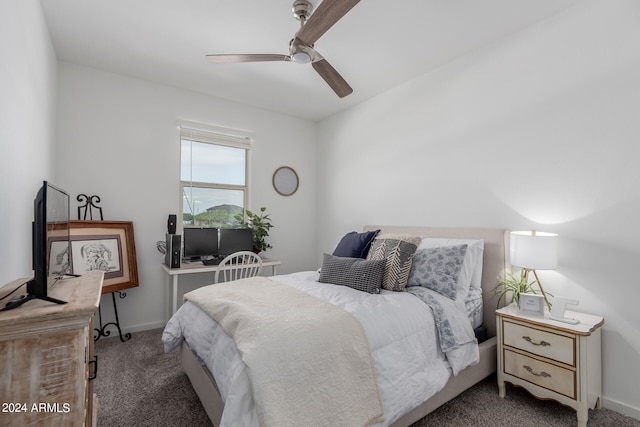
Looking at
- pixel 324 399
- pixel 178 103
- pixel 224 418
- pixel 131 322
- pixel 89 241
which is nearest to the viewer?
pixel 224 418

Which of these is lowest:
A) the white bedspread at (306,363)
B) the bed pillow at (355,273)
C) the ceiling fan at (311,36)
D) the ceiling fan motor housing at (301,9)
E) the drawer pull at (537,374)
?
the drawer pull at (537,374)

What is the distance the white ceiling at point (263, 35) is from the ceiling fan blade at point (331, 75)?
1.23ft

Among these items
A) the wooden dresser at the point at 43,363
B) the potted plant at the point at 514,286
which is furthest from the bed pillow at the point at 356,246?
the wooden dresser at the point at 43,363

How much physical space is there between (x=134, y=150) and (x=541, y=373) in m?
3.98

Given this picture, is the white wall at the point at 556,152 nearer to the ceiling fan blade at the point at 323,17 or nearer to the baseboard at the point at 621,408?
the baseboard at the point at 621,408

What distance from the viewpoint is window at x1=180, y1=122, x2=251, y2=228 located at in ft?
11.5

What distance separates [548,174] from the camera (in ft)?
7.13

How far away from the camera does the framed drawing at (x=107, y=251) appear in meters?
2.71

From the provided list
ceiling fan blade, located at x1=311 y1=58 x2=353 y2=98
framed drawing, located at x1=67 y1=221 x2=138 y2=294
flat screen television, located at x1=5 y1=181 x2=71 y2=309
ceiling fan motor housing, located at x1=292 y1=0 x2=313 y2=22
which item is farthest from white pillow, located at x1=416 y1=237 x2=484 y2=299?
framed drawing, located at x1=67 y1=221 x2=138 y2=294

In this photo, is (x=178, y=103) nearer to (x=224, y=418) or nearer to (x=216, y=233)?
(x=216, y=233)

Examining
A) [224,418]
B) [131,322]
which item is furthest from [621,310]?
[131,322]

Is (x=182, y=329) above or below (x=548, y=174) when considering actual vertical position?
below

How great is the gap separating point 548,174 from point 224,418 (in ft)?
8.32

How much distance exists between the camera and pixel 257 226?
12.4 ft
